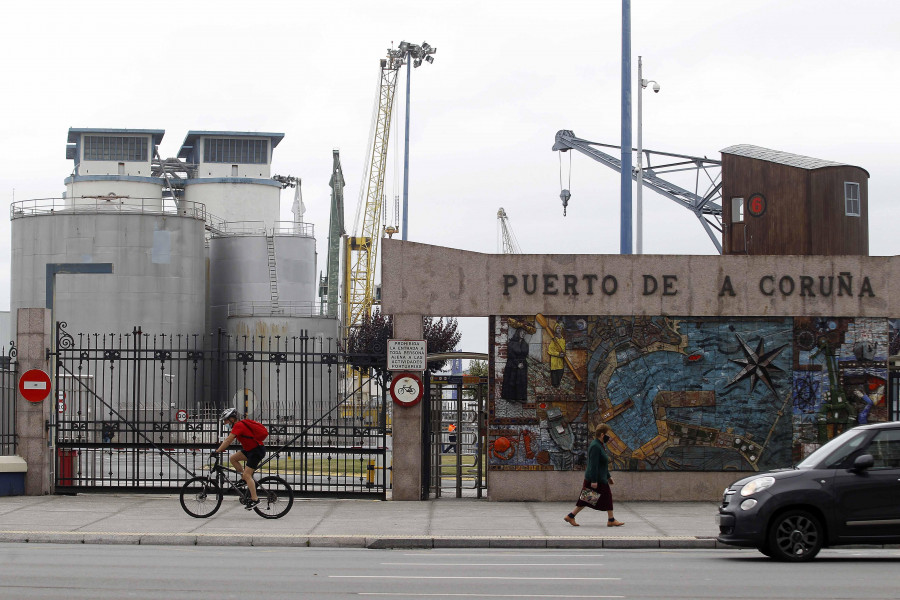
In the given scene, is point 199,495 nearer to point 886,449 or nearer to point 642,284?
point 642,284

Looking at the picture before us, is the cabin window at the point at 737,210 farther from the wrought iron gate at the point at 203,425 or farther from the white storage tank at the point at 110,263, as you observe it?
the white storage tank at the point at 110,263

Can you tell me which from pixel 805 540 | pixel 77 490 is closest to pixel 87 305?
pixel 77 490

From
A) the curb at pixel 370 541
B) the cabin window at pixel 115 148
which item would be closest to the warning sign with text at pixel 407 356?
the curb at pixel 370 541

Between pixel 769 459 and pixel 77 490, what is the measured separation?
12.3 metres

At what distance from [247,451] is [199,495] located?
103 cm

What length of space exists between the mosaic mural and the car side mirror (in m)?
6.93

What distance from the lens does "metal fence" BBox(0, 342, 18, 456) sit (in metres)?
20.2

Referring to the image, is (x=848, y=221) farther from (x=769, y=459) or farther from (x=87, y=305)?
(x=87, y=305)

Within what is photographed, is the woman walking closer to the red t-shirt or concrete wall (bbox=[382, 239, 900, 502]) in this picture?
concrete wall (bbox=[382, 239, 900, 502])

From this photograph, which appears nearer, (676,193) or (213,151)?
(676,193)

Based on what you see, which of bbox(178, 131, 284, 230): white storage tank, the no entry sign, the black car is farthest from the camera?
bbox(178, 131, 284, 230): white storage tank

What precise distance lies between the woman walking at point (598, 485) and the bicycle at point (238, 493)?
434 cm

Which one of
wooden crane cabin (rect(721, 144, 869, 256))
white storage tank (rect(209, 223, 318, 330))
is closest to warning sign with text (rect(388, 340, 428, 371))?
wooden crane cabin (rect(721, 144, 869, 256))

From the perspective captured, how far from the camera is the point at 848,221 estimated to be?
23.0 metres
